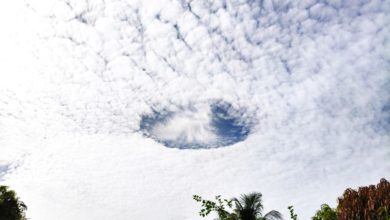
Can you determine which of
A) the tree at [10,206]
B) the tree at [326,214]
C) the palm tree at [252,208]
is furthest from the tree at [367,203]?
the tree at [10,206]

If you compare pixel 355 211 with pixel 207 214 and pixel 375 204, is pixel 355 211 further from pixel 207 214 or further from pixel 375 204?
pixel 207 214

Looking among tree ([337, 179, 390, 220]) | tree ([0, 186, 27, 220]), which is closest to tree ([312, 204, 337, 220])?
tree ([337, 179, 390, 220])

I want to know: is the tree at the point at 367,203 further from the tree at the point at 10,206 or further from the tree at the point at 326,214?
the tree at the point at 10,206

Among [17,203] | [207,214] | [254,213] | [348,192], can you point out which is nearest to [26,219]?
[17,203]

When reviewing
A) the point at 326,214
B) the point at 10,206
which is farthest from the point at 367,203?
the point at 10,206

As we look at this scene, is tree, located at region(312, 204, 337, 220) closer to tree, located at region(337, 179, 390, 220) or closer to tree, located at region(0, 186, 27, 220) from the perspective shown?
tree, located at region(337, 179, 390, 220)

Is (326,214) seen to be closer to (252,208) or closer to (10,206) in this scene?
(252,208)
